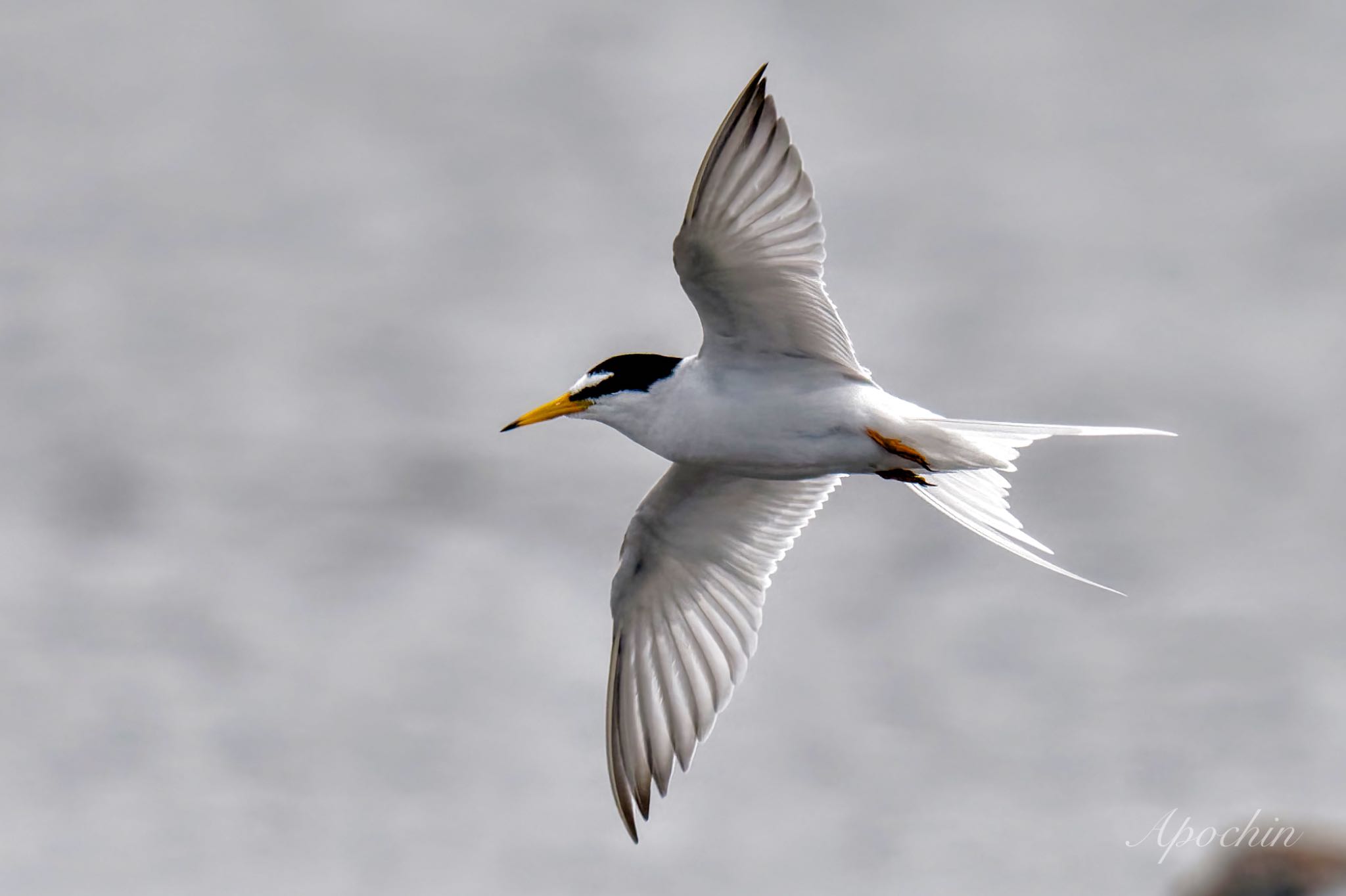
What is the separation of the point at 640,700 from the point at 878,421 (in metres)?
2.11

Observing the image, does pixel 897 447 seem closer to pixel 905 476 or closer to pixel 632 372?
pixel 905 476

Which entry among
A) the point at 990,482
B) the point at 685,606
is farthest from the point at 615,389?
the point at 685,606

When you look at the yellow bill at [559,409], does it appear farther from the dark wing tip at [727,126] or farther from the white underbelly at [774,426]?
the dark wing tip at [727,126]

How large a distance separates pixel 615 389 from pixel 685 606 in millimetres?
1685

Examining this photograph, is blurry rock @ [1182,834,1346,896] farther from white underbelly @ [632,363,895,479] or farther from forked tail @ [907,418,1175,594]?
white underbelly @ [632,363,895,479]

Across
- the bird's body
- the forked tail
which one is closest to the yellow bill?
the bird's body

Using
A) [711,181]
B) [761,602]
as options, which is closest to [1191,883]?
[761,602]

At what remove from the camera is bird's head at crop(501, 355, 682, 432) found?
685cm

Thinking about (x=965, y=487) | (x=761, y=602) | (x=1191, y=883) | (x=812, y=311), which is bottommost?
(x=1191, y=883)

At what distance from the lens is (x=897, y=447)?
21.8 ft

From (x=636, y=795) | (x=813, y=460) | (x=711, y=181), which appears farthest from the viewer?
(x=636, y=795)

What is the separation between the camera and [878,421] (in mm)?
6641

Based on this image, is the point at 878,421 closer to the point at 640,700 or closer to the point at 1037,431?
the point at 1037,431

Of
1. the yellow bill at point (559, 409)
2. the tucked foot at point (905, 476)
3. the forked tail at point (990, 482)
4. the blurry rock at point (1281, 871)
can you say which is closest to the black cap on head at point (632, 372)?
the yellow bill at point (559, 409)
